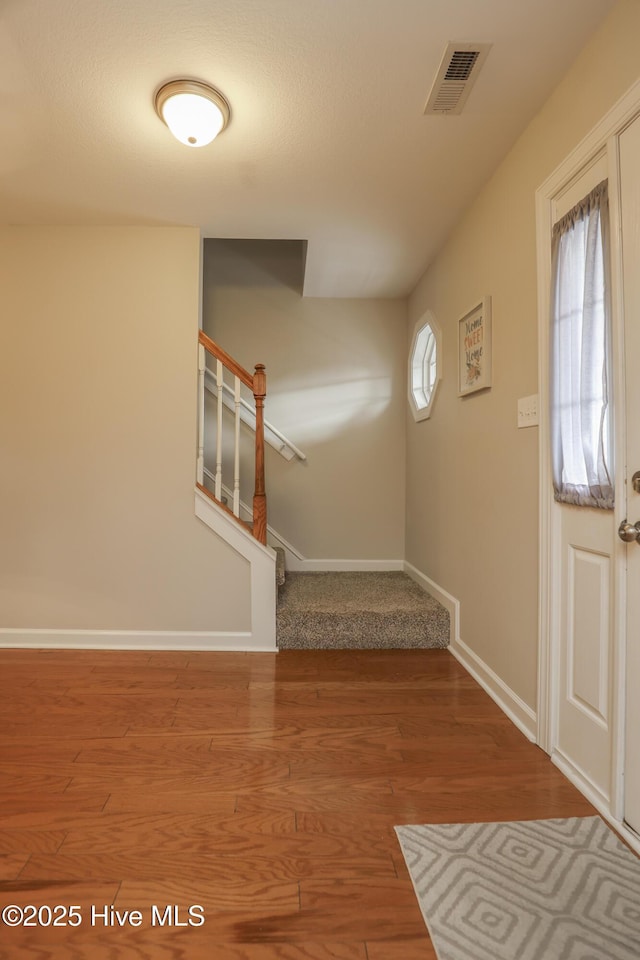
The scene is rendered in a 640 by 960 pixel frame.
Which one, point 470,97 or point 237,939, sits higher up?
point 470,97

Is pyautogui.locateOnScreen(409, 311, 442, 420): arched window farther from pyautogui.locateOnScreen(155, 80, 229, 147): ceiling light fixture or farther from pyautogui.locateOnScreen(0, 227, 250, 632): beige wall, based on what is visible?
pyautogui.locateOnScreen(155, 80, 229, 147): ceiling light fixture

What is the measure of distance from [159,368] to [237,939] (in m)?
2.62

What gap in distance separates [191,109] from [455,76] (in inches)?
39.2

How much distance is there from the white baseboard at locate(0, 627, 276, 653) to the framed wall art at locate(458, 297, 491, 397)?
6.23ft

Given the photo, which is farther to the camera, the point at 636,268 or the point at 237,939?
the point at 636,268

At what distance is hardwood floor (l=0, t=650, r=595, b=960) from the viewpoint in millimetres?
1123

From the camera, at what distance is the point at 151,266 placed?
9.66ft

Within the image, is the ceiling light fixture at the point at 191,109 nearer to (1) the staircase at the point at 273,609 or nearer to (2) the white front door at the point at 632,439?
(1) the staircase at the point at 273,609

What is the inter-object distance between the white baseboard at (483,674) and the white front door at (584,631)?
182 mm

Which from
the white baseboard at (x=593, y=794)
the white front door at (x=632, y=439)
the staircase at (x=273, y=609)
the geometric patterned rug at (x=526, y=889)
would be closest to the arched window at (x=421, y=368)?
the staircase at (x=273, y=609)

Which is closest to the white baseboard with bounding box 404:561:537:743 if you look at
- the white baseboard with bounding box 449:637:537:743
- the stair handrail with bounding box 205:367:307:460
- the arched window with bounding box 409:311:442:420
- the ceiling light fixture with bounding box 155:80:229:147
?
the white baseboard with bounding box 449:637:537:743

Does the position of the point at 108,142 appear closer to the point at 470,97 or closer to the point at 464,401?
the point at 470,97

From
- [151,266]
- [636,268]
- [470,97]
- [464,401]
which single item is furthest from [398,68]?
[151,266]

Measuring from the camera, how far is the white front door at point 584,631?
5.05 ft
